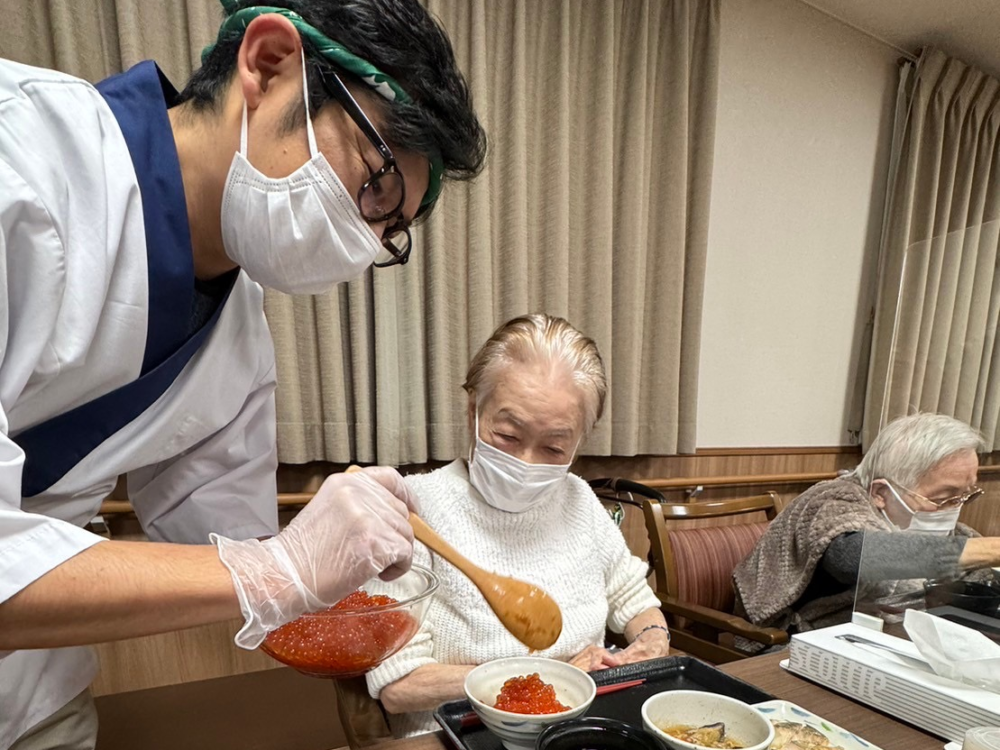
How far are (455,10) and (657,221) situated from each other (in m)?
1.04

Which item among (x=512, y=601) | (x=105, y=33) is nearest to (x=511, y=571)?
(x=512, y=601)

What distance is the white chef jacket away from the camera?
55 cm

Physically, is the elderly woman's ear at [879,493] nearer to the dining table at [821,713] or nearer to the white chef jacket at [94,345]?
the dining table at [821,713]

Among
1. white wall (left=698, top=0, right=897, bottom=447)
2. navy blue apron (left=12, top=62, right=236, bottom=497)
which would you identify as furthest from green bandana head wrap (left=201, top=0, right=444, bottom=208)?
white wall (left=698, top=0, right=897, bottom=447)

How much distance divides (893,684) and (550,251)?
1.55m

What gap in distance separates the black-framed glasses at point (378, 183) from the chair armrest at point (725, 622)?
125 cm

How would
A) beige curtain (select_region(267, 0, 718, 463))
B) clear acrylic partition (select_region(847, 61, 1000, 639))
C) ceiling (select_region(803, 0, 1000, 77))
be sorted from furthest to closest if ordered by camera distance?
ceiling (select_region(803, 0, 1000, 77)), beige curtain (select_region(267, 0, 718, 463)), clear acrylic partition (select_region(847, 61, 1000, 639))

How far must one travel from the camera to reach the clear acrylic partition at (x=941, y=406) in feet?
3.39

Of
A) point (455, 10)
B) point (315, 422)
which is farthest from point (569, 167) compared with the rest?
point (315, 422)

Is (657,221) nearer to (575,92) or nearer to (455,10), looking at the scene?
(575,92)

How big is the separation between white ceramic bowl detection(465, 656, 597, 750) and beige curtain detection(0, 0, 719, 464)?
107 cm

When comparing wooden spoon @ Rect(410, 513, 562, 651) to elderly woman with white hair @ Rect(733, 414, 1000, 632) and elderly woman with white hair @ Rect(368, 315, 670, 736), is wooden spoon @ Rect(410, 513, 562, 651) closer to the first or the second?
elderly woman with white hair @ Rect(368, 315, 670, 736)

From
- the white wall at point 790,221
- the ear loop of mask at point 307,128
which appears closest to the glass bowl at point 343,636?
the ear loop of mask at point 307,128

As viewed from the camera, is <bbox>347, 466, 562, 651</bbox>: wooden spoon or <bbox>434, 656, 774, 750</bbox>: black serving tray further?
<bbox>347, 466, 562, 651</bbox>: wooden spoon
